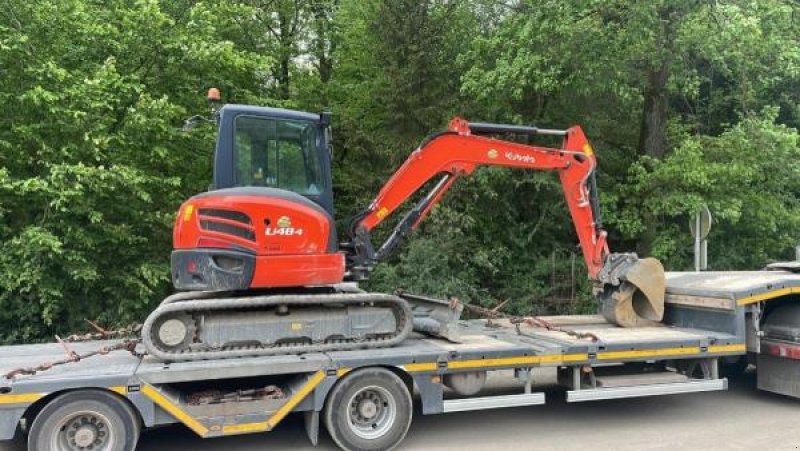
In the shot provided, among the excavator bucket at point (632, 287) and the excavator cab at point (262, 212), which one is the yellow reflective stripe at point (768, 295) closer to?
the excavator bucket at point (632, 287)

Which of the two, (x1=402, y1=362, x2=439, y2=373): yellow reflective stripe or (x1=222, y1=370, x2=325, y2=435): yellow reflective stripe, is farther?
(x1=402, y1=362, x2=439, y2=373): yellow reflective stripe

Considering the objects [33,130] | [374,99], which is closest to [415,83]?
[374,99]

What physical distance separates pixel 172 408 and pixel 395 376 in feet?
6.90

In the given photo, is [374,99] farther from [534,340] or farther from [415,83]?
[534,340]

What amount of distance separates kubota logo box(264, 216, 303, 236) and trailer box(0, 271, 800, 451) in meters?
1.22

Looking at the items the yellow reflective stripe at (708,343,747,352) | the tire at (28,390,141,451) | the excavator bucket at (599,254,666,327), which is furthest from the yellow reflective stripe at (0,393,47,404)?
the yellow reflective stripe at (708,343,747,352)

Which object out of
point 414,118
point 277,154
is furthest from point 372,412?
point 414,118

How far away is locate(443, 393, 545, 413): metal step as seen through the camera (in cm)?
696

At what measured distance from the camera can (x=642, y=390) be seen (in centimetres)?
765

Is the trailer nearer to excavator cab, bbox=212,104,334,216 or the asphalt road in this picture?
the asphalt road

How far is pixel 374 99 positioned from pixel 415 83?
1.31 metres

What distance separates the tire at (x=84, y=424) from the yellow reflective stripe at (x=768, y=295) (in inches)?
268

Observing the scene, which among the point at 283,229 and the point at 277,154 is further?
the point at 277,154

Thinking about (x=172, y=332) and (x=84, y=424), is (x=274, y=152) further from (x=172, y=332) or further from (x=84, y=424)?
(x=84, y=424)
